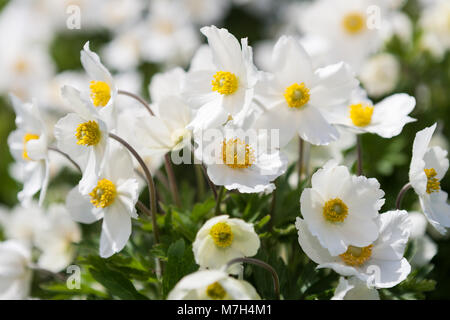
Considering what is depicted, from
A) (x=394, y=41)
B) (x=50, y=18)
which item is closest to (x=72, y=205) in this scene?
(x=394, y=41)

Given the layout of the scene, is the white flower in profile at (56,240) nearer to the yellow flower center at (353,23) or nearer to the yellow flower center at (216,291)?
the yellow flower center at (216,291)

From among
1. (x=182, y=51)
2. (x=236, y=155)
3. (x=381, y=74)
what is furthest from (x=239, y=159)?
(x=182, y=51)

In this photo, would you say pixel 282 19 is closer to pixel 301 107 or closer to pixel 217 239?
pixel 301 107

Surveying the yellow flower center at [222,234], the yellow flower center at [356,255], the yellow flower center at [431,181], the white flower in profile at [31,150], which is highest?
the white flower in profile at [31,150]

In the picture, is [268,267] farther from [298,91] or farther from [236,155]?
[298,91]

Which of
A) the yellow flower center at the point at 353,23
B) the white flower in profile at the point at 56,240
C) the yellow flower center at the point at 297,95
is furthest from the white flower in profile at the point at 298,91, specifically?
the yellow flower center at the point at 353,23

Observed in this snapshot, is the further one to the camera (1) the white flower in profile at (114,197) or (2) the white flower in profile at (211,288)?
(1) the white flower in profile at (114,197)

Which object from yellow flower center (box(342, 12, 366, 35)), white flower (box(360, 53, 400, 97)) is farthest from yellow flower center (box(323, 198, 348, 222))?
yellow flower center (box(342, 12, 366, 35))
